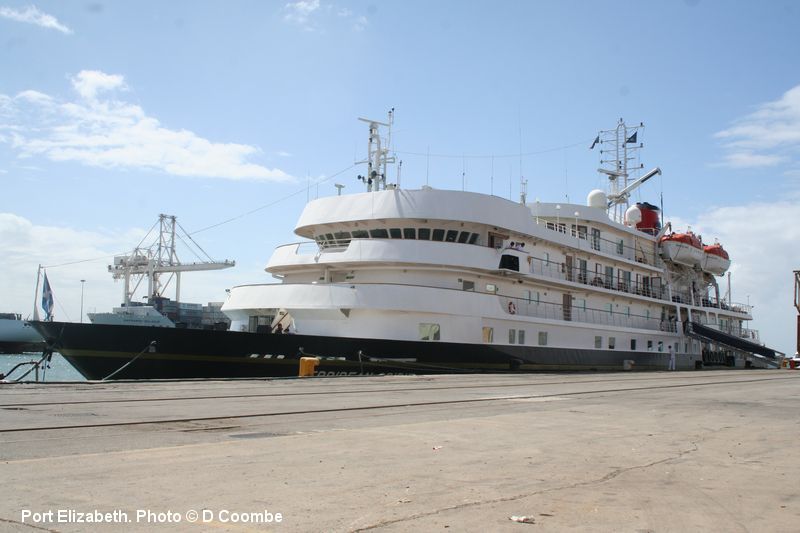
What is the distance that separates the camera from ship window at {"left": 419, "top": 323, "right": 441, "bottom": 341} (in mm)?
24484

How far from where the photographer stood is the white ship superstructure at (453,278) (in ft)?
78.3

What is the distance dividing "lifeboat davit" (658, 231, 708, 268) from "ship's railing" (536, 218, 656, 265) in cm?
103

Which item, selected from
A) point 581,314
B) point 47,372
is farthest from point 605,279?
point 47,372

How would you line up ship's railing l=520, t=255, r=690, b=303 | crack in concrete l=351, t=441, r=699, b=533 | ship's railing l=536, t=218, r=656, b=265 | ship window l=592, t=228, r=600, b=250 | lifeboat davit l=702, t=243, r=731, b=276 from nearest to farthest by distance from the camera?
1. crack in concrete l=351, t=441, r=699, b=533
2. ship's railing l=520, t=255, r=690, b=303
3. ship's railing l=536, t=218, r=656, b=265
4. ship window l=592, t=228, r=600, b=250
5. lifeboat davit l=702, t=243, r=731, b=276

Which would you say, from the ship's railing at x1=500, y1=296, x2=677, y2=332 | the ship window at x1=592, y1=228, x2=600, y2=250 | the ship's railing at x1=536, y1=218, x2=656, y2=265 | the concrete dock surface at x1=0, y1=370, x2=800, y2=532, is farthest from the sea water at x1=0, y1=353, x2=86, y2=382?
the ship window at x1=592, y1=228, x2=600, y2=250

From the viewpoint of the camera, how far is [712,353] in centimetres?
4634

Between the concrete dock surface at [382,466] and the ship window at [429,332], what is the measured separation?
36.5ft

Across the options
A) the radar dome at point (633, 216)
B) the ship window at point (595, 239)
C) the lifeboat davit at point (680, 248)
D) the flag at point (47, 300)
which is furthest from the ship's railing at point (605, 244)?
the flag at point (47, 300)

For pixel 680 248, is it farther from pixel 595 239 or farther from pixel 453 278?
pixel 453 278

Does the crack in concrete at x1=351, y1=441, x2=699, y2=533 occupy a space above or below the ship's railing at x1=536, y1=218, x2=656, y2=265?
below

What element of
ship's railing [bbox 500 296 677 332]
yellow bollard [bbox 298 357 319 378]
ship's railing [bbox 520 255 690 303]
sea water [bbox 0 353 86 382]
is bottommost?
sea water [bbox 0 353 86 382]

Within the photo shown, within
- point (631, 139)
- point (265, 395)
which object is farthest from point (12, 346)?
point (265, 395)

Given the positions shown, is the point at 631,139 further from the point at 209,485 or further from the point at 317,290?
the point at 209,485

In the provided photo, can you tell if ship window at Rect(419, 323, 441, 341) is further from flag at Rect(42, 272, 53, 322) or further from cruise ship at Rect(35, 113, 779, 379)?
flag at Rect(42, 272, 53, 322)
